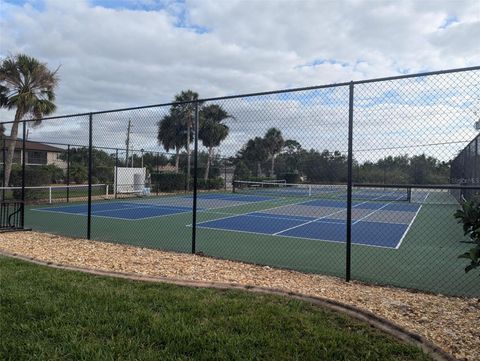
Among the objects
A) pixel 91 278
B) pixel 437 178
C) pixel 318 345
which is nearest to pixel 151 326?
pixel 318 345

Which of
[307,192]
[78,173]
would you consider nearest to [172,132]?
[78,173]

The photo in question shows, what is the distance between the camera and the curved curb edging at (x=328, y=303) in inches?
142

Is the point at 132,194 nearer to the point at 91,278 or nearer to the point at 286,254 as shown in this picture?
the point at 286,254

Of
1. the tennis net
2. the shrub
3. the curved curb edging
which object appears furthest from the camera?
the tennis net

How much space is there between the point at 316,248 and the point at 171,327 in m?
6.04

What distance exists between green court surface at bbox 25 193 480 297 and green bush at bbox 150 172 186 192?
15.4 metres

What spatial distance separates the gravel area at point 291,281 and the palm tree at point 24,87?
1281cm

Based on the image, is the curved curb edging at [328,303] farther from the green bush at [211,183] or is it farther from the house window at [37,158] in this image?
the house window at [37,158]

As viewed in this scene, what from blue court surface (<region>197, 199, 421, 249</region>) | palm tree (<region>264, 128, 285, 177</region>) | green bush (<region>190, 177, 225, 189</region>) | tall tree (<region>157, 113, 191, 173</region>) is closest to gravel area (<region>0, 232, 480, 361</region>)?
palm tree (<region>264, 128, 285, 177</region>)

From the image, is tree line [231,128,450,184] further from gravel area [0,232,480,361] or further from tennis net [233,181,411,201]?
tennis net [233,181,411,201]

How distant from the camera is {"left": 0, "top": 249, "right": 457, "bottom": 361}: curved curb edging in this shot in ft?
11.8

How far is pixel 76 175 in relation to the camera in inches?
1438

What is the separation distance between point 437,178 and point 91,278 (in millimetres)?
6495

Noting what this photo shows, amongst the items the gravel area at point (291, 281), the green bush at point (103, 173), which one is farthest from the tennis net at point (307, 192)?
the gravel area at point (291, 281)
